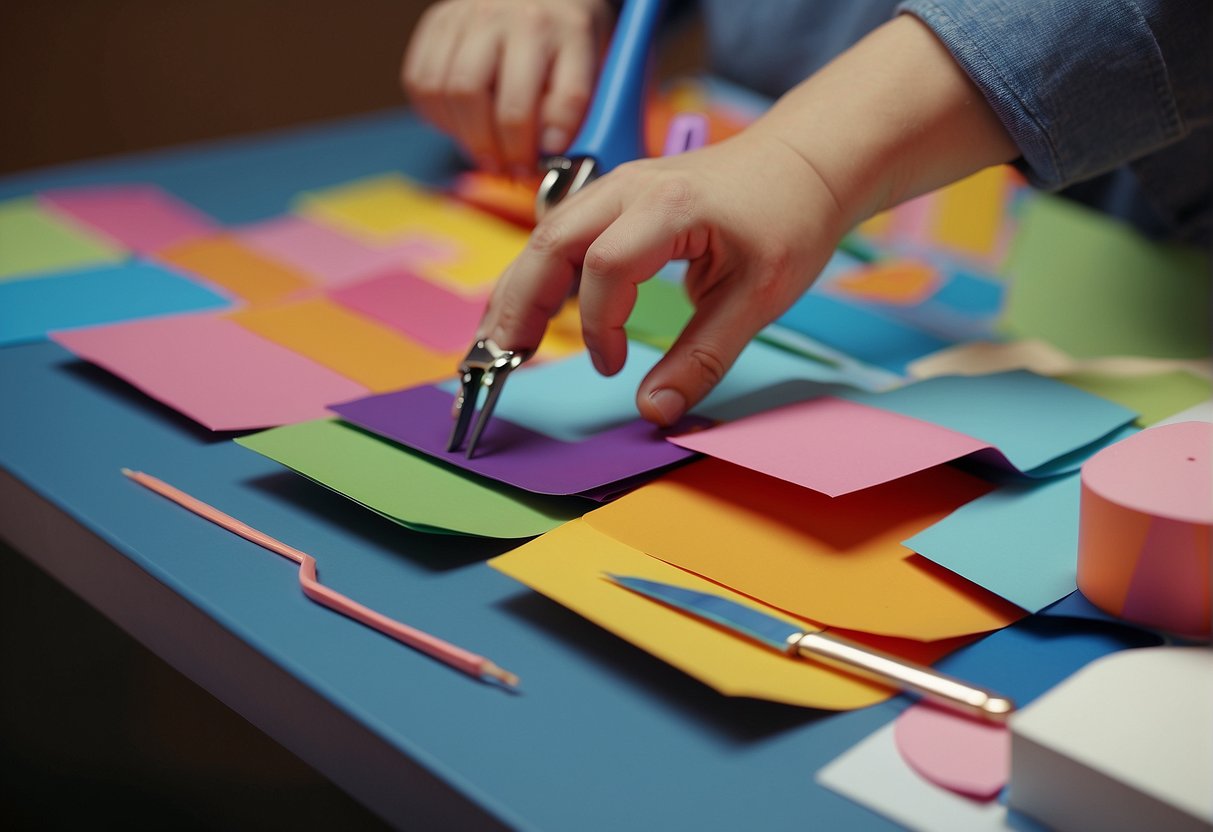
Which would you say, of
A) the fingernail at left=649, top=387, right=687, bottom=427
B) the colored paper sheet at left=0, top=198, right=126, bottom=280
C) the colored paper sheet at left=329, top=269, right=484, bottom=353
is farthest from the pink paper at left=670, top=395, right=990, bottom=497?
the colored paper sheet at left=0, top=198, right=126, bottom=280

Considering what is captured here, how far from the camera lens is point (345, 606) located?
0.46 meters

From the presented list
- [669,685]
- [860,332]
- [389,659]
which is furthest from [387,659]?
[860,332]

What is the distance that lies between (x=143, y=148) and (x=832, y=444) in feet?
5.94

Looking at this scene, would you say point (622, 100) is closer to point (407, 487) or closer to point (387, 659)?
point (407, 487)

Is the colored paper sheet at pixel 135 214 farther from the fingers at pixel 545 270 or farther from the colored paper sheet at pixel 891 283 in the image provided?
the colored paper sheet at pixel 891 283

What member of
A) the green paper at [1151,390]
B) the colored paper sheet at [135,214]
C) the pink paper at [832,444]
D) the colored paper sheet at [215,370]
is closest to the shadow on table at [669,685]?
the pink paper at [832,444]

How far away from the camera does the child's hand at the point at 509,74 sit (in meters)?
0.85

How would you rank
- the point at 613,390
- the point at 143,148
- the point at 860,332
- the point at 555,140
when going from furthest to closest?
the point at 143,148 → the point at 555,140 → the point at 860,332 → the point at 613,390

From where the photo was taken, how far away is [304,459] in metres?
0.55

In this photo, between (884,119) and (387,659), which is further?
(884,119)

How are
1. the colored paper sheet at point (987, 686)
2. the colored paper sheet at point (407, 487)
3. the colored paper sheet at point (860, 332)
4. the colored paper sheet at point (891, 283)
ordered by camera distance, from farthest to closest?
the colored paper sheet at point (891, 283)
the colored paper sheet at point (860, 332)
the colored paper sheet at point (407, 487)
the colored paper sheet at point (987, 686)

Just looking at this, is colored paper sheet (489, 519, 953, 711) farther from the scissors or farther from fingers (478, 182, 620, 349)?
the scissors

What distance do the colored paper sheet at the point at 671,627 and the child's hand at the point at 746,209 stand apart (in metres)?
0.12

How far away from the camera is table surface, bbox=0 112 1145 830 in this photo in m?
0.38
